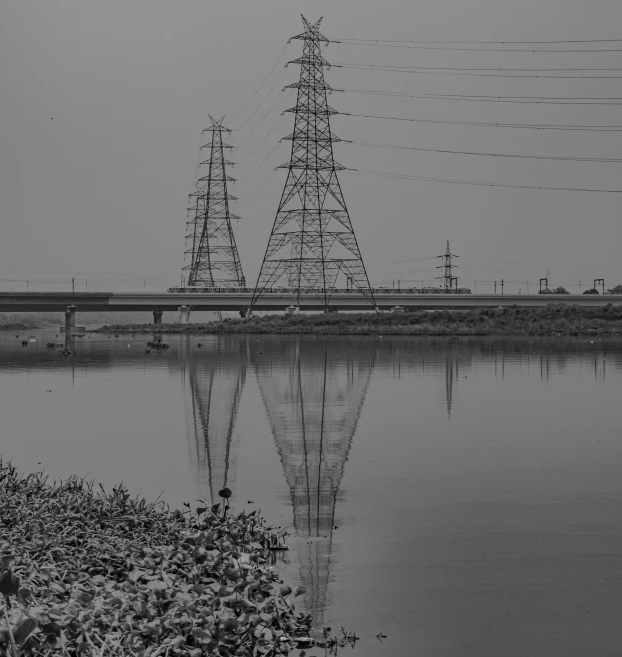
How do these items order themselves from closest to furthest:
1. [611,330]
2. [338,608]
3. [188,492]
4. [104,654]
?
[104,654]
[338,608]
[188,492]
[611,330]

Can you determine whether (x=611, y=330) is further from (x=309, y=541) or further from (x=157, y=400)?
(x=309, y=541)

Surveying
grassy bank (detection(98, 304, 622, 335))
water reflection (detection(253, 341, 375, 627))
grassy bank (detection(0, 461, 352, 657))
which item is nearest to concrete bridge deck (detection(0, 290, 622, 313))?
grassy bank (detection(98, 304, 622, 335))

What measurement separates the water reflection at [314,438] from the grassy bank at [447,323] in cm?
4094

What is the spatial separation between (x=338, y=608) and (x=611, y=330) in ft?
237

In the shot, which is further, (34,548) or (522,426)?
(522,426)

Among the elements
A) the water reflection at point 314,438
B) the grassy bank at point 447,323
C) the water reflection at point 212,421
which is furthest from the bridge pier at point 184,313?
the water reflection at point 314,438

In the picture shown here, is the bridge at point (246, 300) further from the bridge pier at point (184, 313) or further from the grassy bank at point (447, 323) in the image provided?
the grassy bank at point (447, 323)

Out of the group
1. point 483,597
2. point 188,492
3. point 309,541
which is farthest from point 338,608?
point 188,492

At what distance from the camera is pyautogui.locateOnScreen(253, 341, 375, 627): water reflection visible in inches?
327

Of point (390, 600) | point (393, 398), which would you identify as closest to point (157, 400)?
point (393, 398)

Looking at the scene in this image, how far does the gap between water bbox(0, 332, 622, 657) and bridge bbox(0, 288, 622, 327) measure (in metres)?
77.1

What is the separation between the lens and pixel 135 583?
22.1 feet

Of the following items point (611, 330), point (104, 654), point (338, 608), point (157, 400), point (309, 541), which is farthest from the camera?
point (611, 330)

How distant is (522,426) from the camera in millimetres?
16812
